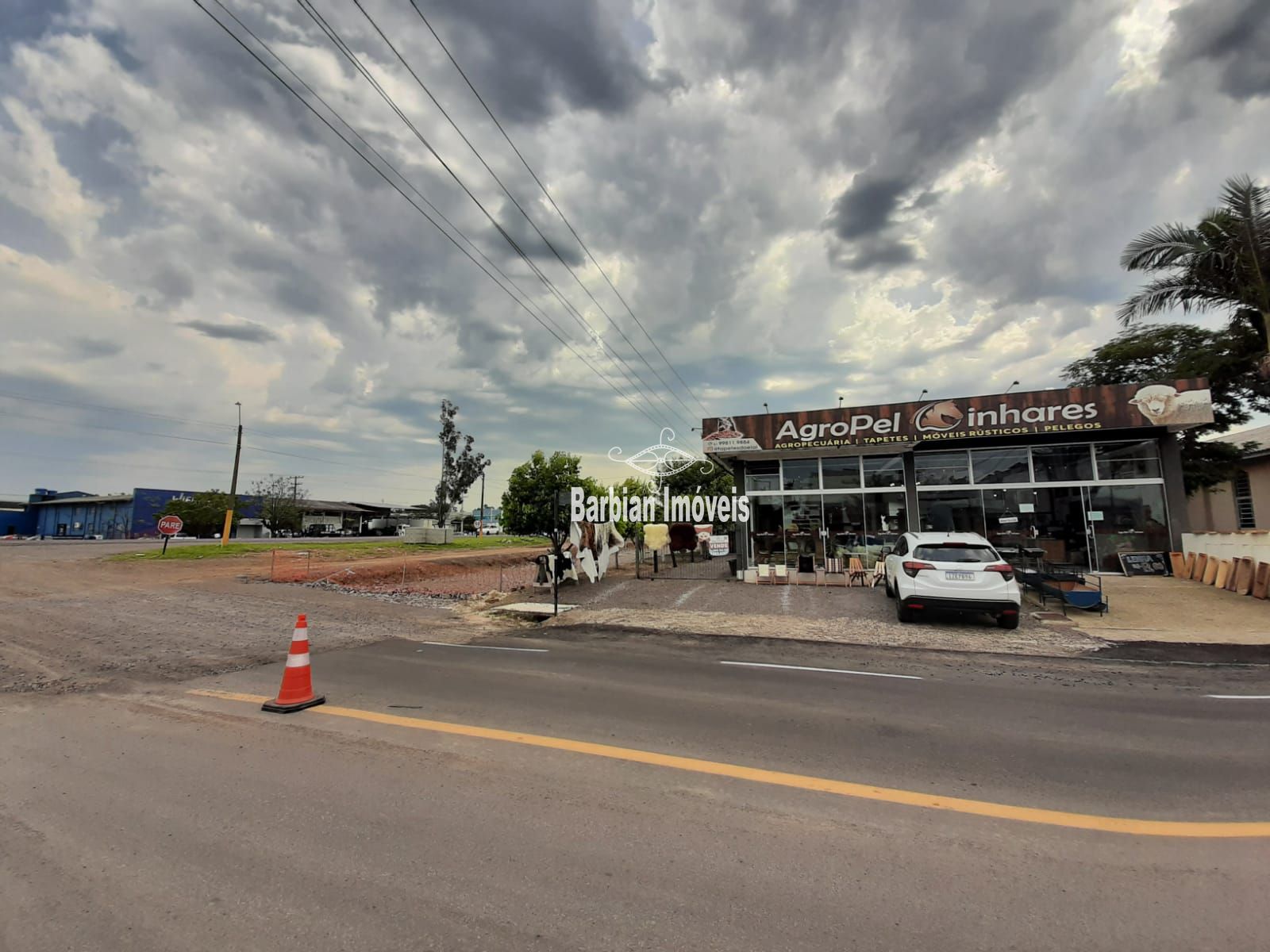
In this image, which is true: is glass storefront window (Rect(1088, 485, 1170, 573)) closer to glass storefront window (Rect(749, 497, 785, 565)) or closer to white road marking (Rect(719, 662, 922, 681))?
glass storefront window (Rect(749, 497, 785, 565))

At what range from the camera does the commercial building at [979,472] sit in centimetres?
1648

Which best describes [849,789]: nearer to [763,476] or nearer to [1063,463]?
[763,476]

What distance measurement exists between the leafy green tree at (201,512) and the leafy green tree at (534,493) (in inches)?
1794

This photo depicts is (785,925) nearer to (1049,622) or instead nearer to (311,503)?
(1049,622)

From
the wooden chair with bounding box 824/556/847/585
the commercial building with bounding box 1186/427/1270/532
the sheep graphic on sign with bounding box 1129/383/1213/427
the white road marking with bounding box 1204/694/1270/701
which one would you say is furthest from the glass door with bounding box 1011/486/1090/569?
the white road marking with bounding box 1204/694/1270/701

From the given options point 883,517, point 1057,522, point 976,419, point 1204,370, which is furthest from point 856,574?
point 1204,370

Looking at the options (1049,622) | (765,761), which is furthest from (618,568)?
(765,761)

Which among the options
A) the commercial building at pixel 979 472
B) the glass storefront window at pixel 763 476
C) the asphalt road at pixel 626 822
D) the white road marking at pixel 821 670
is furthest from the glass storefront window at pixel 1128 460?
the white road marking at pixel 821 670

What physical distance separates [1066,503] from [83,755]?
21.4m

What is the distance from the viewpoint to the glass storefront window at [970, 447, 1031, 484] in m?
17.4

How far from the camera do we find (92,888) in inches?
109

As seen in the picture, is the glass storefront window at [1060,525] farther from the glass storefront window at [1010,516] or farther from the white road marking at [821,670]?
the white road marking at [821,670]

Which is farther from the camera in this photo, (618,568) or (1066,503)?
(618,568)

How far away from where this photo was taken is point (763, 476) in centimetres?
1905
